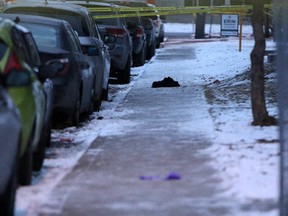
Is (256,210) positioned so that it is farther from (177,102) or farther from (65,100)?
(177,102)

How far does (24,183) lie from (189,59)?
21925mm

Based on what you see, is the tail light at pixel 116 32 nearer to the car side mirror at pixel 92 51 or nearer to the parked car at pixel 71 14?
the parked car at pixel 71 14

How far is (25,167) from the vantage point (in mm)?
8789

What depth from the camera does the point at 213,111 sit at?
14.9 m

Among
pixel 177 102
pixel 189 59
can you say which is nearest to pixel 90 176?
pixel 177 102

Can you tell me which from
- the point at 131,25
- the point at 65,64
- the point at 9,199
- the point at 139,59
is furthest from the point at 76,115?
the point at 139,59

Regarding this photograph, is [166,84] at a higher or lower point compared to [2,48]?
lower

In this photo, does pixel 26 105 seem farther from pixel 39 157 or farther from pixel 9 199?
pixel 9 199

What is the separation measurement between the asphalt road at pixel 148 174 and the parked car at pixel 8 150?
1.94 feet

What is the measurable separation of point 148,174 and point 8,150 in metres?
2.55

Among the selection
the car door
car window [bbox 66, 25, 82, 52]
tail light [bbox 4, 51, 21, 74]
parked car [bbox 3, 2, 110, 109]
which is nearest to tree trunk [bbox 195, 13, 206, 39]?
parked car [bbox 3, 2, 110, 109]

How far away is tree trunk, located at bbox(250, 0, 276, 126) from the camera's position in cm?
1256

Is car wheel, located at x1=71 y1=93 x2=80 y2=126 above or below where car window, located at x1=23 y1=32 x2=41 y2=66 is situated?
below

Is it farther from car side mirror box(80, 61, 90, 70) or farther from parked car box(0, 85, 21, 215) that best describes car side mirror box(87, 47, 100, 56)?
parked car box(0, 85, 21, 215)
